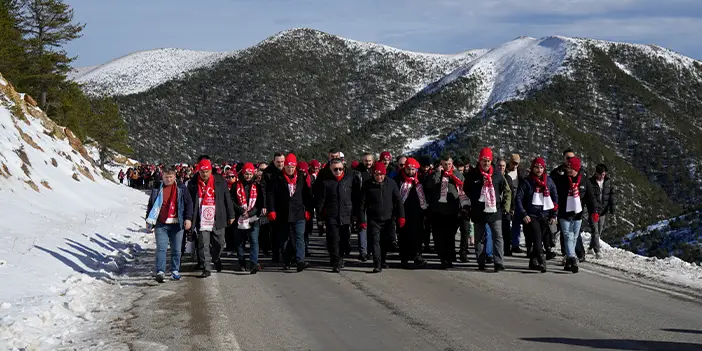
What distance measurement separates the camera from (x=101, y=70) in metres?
158

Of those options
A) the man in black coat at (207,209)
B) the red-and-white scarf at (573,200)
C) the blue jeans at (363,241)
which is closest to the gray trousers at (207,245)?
the man in black coat at (207,209)

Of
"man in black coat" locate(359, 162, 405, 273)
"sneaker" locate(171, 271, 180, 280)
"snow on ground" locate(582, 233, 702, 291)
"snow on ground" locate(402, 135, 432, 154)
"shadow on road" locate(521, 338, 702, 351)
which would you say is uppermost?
"snow on ground" locate(402, 135, 432, 154)

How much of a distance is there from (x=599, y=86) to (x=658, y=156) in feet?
69.0

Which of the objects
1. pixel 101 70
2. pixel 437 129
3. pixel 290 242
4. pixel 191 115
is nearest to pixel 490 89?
pixel 437 129

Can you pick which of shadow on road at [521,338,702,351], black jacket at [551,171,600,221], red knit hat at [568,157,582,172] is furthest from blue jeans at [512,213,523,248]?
shadow on road at [521,338,702,351]

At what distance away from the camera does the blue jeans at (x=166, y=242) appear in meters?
11.4

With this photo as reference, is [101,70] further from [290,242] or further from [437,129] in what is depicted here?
[290,242]

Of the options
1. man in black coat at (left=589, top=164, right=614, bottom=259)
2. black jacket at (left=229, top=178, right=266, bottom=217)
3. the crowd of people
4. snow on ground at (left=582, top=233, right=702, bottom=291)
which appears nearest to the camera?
snow on ground at (left=582, top=233, right=702, bottom=291)

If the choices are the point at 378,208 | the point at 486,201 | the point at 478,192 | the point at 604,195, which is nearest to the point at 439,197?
the point at 478,192

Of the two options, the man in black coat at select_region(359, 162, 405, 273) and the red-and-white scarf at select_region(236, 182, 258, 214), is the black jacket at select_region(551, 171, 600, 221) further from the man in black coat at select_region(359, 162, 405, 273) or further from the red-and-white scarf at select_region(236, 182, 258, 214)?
the red-and-white scarf at select_region(236, 182, 258, 214)

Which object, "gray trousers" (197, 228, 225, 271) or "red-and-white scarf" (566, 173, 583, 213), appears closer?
"gray trousers" (197, 228, 225, 271)

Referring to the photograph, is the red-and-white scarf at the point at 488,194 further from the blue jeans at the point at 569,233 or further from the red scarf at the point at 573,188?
the red scarf at the point at 573,188

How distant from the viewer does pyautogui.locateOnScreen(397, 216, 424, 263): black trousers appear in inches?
525

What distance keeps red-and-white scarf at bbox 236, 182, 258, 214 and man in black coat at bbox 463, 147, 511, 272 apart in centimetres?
402
